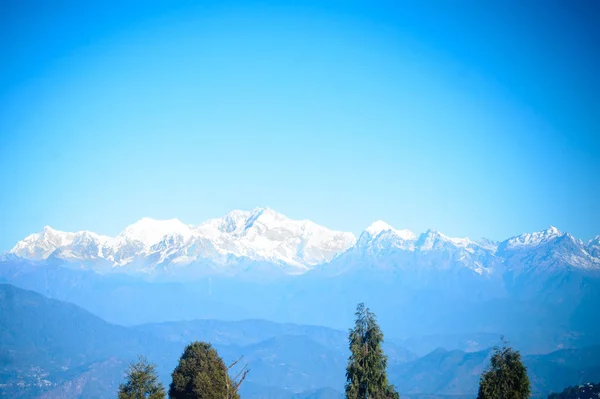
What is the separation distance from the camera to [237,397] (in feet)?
206

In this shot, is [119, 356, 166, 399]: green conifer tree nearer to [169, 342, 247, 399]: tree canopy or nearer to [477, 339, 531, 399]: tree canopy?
[169, 342, 247, 399]: tree canopy

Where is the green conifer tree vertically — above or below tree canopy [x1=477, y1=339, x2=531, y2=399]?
below

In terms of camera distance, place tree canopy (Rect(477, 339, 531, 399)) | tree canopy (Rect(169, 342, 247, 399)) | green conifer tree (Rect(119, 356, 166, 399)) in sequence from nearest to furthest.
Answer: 1. tree canopy (Rect(477, 339, 531, 399))
2. green conifer tree (Rect(119, 356, 166, 399))
3. tree canopy (Rect(169, 342, 247, 399))

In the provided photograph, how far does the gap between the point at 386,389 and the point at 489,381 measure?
396 inches

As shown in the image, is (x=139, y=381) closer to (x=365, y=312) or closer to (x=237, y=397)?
(x=237, y=397)

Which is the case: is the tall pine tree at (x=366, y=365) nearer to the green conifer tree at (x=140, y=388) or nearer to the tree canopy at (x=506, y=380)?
the tree canopy at (x=506, y=380)

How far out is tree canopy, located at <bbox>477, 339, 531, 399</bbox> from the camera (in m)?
49.2

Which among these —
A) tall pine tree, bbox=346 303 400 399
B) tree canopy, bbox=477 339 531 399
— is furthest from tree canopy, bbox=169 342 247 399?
tree canopy, bbox=477 339 531 399

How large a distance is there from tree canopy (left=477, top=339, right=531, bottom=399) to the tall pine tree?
30.7 ft

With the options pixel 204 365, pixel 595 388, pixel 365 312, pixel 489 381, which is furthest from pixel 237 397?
pixel 595 388

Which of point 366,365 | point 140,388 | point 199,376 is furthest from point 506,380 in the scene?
point 140,388

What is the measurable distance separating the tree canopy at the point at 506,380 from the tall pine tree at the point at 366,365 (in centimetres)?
936

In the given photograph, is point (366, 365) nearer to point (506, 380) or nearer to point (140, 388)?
point (506, 380)

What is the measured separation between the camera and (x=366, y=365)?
52.8 metres
